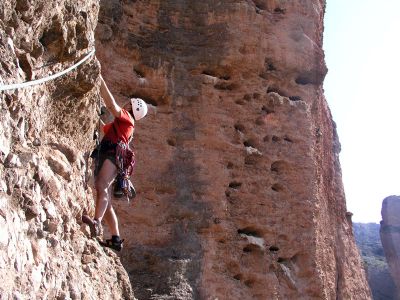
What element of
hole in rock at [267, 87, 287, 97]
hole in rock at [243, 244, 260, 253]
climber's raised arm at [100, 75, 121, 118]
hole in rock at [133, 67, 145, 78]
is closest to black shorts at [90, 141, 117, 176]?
climber's raised arm at [100, 75, 121, 118]

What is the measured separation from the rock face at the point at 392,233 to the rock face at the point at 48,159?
2056 cm

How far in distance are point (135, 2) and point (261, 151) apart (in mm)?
2797

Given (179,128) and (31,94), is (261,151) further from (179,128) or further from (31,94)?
(31,94)

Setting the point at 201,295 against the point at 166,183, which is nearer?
the point at 201,295

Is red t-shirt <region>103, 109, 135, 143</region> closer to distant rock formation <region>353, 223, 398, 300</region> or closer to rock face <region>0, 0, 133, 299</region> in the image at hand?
rock face <region>0, 0, 133, 299</region>

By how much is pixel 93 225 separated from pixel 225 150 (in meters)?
4.68

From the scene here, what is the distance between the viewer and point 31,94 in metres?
2.53

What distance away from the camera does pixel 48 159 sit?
2.67m

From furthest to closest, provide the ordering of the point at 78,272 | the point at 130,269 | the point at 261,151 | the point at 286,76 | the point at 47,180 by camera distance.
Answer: the point at 286,76
the point at 261,151
the point at 130,269
the point at 78,272
the point at 47,180

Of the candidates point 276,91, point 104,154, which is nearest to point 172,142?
point 276,91

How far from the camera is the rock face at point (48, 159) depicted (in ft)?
6.88

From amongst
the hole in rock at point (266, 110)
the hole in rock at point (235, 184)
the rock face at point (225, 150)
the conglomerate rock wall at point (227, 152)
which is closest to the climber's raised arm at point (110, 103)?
the conglomerate rock wall at point (227, 152)

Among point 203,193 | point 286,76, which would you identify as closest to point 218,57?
point 286,76

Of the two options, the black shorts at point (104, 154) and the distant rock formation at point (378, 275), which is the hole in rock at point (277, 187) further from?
the distant rock formation at point (378, 275)
